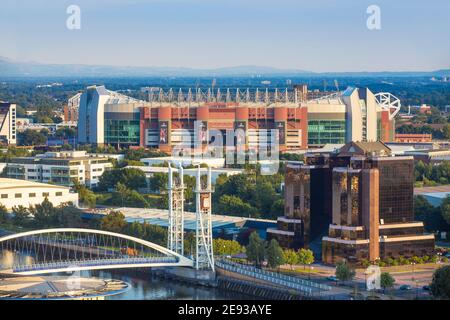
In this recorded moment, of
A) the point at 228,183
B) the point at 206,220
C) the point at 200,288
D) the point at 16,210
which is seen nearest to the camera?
the point at 200,288

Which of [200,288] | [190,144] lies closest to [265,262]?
[200,288]

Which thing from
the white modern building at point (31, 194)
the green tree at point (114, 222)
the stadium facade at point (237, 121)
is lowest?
the green tree at point (114, 222)

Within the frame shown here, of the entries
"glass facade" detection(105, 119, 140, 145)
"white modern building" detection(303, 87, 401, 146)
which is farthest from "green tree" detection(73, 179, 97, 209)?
"white modern building" detection(303, 87, 401, 146)

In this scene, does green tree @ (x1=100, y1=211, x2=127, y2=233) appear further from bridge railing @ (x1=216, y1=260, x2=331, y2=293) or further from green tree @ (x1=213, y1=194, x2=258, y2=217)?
bridge railing @ (x1=216, y1=260, x2=331, y2=293)

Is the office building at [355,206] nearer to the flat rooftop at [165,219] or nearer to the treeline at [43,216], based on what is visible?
the flat rooftop at [165,219]

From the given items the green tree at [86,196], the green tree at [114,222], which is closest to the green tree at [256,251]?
the green tree at [114,222]

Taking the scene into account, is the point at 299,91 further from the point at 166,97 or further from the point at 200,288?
the point at 200,288

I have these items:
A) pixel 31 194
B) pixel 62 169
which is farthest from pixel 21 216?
pixel 62 169
